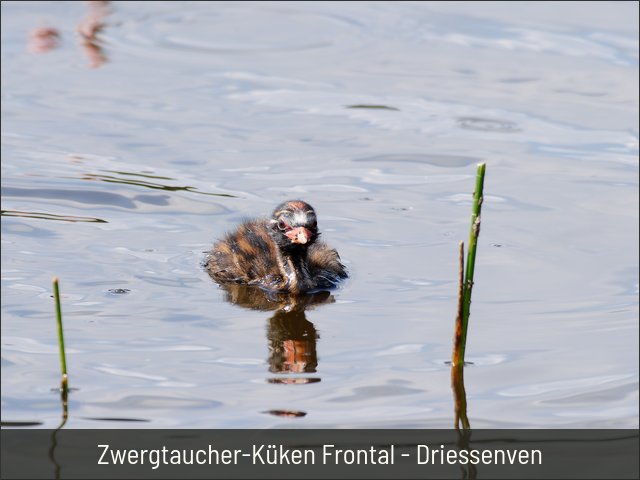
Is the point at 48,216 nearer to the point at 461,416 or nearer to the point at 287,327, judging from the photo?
the point at 287,327

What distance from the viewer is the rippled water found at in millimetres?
7469

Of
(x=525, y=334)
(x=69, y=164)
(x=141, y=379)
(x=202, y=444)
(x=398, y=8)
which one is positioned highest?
(x=398, y=8)

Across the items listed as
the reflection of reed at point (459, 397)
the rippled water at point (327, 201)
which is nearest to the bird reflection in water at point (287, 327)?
the rippled water at point (327, 201)

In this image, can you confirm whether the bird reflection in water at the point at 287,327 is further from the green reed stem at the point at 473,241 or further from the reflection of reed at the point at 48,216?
the reflection of reed at the point at 48,216

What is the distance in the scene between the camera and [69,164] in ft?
40.2

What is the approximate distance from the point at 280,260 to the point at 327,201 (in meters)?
1.91

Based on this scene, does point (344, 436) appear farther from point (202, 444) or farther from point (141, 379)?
point (141, 379)

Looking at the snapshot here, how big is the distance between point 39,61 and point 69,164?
13.5 feet

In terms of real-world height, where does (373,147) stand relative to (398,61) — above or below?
below

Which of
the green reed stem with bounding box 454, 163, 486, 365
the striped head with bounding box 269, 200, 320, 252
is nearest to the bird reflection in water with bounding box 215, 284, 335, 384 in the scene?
the striped head with bounding box 269, 200, 320, 252

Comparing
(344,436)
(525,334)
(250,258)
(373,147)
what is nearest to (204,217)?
(250,258)

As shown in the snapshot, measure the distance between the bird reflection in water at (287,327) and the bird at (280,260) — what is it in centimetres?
10

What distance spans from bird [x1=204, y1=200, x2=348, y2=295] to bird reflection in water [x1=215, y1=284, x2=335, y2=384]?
0.10 meters
